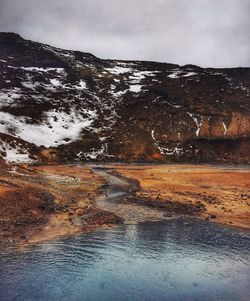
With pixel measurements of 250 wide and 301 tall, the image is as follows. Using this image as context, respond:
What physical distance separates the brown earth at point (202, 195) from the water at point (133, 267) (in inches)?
229

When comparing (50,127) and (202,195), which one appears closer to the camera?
(202,195)

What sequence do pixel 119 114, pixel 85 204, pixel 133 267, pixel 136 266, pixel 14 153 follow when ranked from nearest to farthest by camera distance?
pixel 133 267 < pixel 136 266 < pixel 85 204 < pixel 14 153 < pixel 119 114

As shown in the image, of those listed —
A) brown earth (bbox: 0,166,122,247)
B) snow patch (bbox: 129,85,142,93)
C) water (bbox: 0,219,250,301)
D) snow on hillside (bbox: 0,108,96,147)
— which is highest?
snow patch (bbox: 129,85,142,93)

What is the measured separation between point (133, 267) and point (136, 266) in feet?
0.78

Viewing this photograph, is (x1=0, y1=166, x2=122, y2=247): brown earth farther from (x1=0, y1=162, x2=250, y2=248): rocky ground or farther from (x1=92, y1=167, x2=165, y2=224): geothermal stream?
(x1=92, y1=167, x2=165, y2=224): geothermal stream

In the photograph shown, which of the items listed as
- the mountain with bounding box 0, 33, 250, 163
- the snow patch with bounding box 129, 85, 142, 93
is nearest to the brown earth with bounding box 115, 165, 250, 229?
the mountain with bounding box 0, 33, 250, 163

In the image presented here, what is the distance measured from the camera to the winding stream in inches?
650

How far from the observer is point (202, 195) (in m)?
40.9

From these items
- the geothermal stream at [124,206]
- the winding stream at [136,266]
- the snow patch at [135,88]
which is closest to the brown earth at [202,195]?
the geothermal stream at [124,206]

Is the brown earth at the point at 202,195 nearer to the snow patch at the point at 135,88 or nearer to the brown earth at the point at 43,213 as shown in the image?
the brown earth at the point at 43,213

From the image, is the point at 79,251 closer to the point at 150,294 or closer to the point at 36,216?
the point at 150,294

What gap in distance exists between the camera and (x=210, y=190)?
146ft

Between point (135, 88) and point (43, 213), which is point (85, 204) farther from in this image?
point (135, 88)

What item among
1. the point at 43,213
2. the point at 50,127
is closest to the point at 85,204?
the point at 43,213
